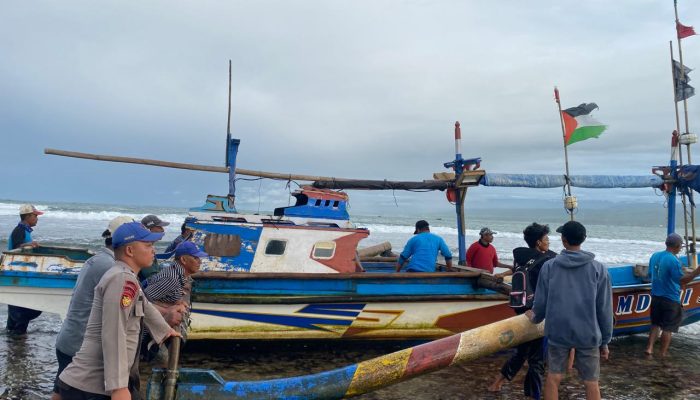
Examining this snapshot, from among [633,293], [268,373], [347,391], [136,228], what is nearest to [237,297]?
[268,373]

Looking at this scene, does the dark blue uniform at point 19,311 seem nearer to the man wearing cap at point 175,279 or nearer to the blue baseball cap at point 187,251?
the man wearing cap at point 175,279

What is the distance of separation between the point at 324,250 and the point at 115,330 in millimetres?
5913

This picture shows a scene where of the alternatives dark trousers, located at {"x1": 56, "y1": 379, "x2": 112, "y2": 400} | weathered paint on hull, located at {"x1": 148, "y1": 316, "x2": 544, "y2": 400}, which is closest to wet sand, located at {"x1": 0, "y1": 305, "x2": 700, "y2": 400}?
weathered paint on hull, located at {"x1": 148, "y1": 316, "x2": 544, "y2": 400}

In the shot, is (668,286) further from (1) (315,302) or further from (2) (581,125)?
(1) (315,302)

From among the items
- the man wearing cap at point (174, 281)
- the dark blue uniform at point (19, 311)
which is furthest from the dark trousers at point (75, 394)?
the dark blue uniform at point (19, 311)

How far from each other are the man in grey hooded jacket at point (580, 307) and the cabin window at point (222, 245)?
5.26 m

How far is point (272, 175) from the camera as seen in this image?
1105 cm

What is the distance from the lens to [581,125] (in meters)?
9.99

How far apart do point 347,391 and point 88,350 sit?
185 cm

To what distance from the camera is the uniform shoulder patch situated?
2.81m

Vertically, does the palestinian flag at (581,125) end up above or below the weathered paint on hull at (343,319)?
above

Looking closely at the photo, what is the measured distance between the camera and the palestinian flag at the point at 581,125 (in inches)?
392

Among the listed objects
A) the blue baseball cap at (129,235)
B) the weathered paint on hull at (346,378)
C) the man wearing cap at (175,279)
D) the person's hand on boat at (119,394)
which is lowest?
the weathered paint on hull at (346,378)

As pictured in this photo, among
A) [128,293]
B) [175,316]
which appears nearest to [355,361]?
[175,316]
